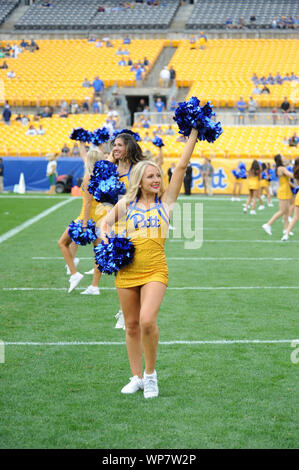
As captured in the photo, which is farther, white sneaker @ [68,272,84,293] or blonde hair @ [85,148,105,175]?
white sneaker @ [68,272,84,293]

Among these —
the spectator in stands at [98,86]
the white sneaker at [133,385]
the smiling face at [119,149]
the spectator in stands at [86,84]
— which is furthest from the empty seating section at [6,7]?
the white sneaker at [133,385]

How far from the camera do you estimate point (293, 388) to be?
441cm

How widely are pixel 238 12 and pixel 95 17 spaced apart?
8178 millimetres

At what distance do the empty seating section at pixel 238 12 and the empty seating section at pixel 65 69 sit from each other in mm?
2925

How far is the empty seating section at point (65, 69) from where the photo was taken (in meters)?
33.8

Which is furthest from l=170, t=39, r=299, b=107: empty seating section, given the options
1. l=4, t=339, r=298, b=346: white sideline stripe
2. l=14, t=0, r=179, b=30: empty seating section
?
l=4, t=339, r=298, b=346: white sideline stripe

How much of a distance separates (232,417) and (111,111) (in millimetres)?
28652

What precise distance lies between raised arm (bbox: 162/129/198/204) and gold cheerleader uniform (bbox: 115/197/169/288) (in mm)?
66

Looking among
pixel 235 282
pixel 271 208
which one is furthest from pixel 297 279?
pixel 271 208

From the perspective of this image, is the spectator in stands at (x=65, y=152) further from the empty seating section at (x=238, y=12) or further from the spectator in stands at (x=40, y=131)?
the empty seating section at (x=238, y=12)

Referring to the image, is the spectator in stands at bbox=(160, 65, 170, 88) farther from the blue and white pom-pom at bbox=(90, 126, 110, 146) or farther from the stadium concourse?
the blue and white pom-pom at bbox=(90, 126, 110, 146)

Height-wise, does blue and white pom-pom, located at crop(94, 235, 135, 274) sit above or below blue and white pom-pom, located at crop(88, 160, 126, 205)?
below

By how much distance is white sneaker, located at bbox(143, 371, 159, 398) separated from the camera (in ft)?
13.9

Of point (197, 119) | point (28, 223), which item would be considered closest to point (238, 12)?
point (28, 223)
